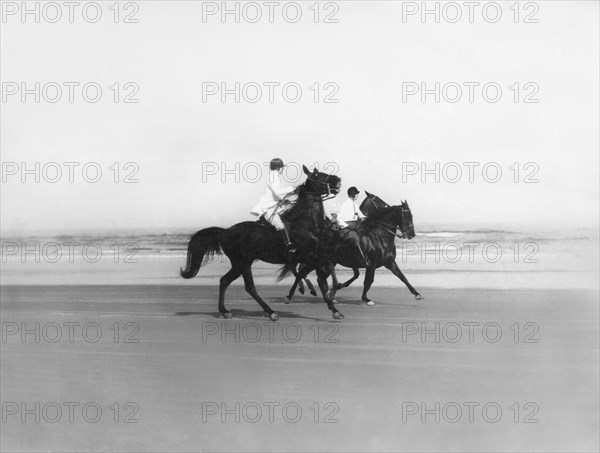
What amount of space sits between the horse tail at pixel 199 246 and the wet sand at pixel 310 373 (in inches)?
6.2

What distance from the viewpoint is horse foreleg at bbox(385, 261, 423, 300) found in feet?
24.6

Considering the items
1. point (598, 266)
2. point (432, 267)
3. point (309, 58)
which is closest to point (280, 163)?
point (309, 58)

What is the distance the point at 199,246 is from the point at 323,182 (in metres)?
1.24

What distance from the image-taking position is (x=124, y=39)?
7465 millimetres

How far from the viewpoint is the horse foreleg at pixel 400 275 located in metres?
7.50

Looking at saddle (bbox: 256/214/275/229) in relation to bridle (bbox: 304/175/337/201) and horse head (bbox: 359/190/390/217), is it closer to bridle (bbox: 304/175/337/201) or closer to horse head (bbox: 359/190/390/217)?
bridle (bbox: 304/175/337/201)


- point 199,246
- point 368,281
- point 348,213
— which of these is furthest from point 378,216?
point 199,246

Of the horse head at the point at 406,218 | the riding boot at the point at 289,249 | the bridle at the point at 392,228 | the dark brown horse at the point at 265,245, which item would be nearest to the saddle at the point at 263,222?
the dark brown horse at the point at 265,245

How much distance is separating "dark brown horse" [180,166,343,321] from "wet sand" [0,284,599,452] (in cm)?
13

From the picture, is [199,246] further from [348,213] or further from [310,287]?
[348,213]

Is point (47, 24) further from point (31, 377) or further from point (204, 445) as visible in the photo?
point (204, 445)

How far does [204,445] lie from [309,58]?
137 inches

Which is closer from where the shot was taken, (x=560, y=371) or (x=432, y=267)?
(x=560, y=371)

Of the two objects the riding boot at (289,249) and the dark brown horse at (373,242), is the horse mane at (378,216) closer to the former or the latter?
the dark brown horse at (373,242)
